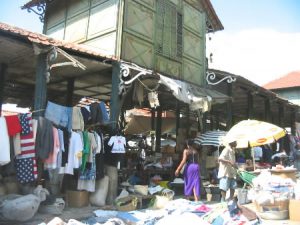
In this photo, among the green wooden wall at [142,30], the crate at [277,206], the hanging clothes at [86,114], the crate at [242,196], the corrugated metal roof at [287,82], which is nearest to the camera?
the crate at [277,206]

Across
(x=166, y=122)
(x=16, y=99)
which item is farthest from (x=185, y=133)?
(x=16, y=99)

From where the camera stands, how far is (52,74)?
11.7m

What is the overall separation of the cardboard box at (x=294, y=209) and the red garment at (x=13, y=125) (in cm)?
603

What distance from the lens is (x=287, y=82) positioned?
33500 millimetres

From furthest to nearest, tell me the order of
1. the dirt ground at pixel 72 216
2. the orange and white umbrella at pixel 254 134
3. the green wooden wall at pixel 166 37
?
the green wooden wall at pixel 166 37, the orange and white umbrella at pixel 254 134, the dirt ground at pixel 72 216

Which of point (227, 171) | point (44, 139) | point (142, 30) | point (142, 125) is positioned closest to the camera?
point (44, 139)

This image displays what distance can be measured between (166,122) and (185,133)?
2889mm

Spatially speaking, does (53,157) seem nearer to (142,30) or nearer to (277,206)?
(277,206)

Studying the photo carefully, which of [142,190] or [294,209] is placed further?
[142,190]

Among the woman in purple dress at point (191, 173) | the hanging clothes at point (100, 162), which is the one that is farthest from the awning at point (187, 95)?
the hanging clothes at point (100, 162)

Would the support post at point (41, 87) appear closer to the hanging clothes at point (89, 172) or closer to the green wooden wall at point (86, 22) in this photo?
the hanging clothes at point (89, 172)

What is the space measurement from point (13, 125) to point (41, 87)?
1584 millimetres

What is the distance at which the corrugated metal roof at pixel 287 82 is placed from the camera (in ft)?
107

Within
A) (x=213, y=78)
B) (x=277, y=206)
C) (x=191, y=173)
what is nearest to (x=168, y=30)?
(x=213, y=78)
